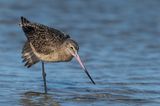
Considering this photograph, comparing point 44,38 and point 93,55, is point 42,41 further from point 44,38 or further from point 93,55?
point 93,55

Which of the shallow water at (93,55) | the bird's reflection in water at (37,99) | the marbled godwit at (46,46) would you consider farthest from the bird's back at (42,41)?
the bird's reflection in water at (37,99)

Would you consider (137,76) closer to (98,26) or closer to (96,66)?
(96,66)

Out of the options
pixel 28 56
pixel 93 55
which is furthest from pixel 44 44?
pixel 93 55

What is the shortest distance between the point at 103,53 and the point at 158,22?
323 centimetres

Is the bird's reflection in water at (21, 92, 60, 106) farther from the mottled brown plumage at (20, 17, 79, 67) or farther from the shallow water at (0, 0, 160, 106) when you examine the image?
the mottled brown plumage at (20, 17, 79, 67)

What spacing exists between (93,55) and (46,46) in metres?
2.71

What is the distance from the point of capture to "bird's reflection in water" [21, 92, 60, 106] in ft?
29.4

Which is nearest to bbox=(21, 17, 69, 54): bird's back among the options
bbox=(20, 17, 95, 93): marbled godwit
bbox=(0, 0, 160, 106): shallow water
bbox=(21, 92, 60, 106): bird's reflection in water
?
bbox=(20, 17, 95, 93): marbled godwit

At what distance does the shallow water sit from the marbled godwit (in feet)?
1.19

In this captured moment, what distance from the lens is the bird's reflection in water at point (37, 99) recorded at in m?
8.97

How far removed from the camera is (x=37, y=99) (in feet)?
30.3

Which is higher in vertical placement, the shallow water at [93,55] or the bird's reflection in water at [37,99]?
the shallow water at [93,55]

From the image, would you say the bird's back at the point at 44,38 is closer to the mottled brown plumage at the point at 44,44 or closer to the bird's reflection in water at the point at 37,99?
the mottled brown plumage at the point at 44,44

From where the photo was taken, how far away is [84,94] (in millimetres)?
9531
